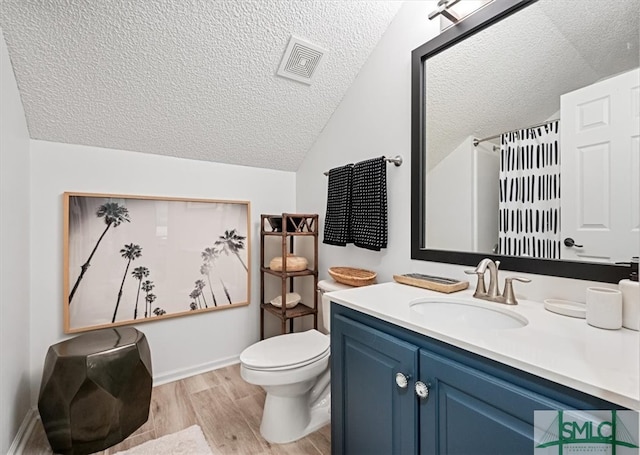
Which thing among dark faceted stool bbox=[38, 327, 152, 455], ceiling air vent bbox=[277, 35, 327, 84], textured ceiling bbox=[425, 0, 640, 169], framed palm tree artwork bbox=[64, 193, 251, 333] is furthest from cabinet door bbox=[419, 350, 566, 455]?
framed palm tree artwork bbox=[64, 193, 251, 333]

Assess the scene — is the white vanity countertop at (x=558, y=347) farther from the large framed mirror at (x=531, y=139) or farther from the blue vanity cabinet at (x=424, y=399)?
the large framed mirror at (x=531, y=139)

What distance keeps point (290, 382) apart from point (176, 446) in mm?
647

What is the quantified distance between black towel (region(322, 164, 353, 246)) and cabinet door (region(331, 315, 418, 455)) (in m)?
0.72

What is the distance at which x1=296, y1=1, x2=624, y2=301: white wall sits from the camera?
1.59 meters

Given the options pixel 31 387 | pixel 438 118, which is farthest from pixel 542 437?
pixel 31 387

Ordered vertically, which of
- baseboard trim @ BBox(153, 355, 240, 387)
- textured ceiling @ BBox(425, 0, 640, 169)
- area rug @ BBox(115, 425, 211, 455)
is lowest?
area rug @ BBox(115, 425, 211, 455)

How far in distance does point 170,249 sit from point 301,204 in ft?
3.52

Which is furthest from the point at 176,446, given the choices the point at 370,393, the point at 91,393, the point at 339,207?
the point at 339,207

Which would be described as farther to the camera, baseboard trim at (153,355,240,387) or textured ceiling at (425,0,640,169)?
baseboard trim at (153,355,240,387)

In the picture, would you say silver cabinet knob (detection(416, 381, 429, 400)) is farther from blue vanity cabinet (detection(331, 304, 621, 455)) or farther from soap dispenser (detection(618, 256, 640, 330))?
soap dispenser (detection(618, 256, 640, 330))

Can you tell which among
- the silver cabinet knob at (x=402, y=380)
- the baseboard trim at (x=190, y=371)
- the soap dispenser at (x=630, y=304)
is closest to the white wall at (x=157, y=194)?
the baseboard trim at (x=190, y=371)

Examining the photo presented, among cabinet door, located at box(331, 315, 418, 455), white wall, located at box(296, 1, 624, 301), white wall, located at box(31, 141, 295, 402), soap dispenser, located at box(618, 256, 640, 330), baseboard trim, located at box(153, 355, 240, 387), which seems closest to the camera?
soap dispenser, located at box(618, 256, 640, 330)

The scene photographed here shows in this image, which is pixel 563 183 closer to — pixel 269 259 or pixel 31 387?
pixel 269 259

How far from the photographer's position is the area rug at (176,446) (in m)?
1.42
